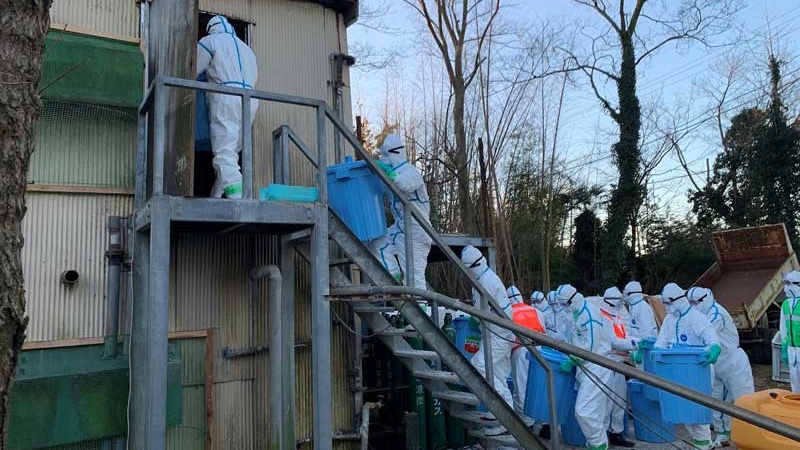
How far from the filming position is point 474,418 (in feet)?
21.9

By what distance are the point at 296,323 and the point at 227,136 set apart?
2392mm

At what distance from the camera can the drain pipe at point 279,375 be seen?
6457 millimetres

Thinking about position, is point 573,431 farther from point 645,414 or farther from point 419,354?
point 419,354

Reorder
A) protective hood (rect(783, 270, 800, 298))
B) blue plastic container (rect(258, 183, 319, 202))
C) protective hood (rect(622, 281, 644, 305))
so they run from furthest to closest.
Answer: protective hood (rect(622, 281, 644, 305))
protective hood (rect(783, 270, 800, 298))
blue plastic container (rect(258, 183, 319, 202))

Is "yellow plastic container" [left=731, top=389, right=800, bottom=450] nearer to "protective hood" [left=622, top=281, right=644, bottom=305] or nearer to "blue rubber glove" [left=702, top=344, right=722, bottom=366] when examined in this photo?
"blue rubber glove" [left=702, top=344, right=722, bottom=366]

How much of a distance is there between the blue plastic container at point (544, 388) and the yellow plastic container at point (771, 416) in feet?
10.2

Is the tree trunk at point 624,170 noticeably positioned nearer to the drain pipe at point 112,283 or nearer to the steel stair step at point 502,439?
the steel stair step at point 502,439

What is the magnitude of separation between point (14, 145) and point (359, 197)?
4.51 metres

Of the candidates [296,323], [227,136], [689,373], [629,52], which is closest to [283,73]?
[227,136]

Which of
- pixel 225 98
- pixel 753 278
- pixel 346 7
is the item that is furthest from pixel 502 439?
pixel 753 278

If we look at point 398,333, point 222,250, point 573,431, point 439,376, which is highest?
point 222,250

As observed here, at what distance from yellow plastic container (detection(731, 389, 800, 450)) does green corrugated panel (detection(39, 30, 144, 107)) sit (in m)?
6.16

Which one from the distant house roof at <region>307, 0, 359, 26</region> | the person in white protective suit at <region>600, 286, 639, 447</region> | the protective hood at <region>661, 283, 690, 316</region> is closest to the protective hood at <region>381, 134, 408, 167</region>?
the distant house roof at <region>307, 0, 359, 26</region>

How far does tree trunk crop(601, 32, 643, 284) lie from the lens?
71.7 feet
